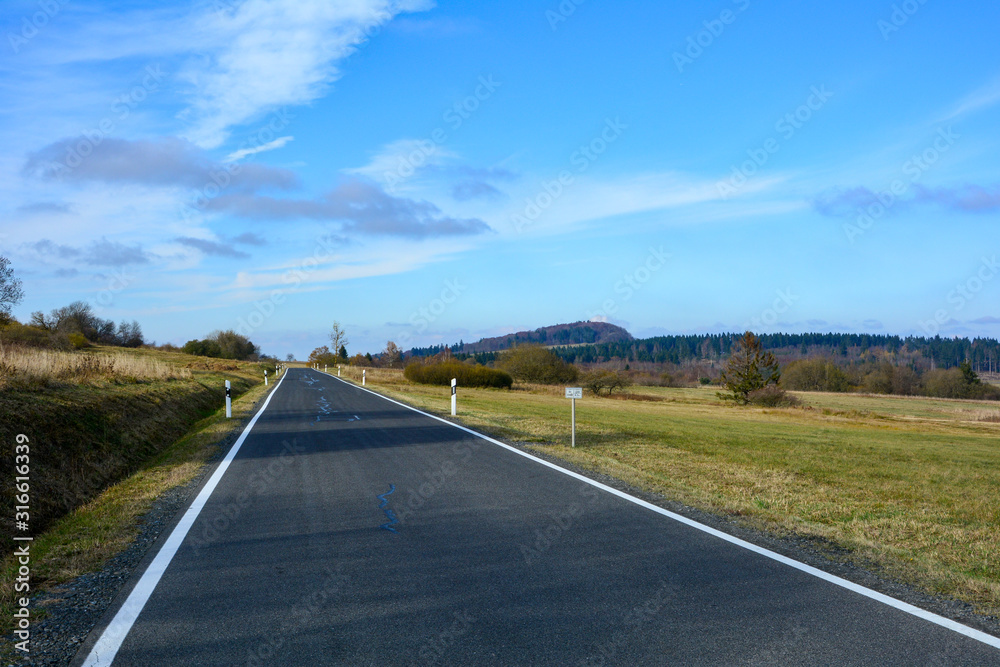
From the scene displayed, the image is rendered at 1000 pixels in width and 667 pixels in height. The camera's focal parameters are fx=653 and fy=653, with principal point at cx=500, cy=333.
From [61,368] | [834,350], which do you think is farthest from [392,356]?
[834,350]

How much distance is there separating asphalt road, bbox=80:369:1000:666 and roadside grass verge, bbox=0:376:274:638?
0.70 meters

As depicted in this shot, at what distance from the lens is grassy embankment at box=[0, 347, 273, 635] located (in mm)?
6043

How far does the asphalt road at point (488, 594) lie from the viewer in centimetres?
370

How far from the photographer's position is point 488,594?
4.59 m

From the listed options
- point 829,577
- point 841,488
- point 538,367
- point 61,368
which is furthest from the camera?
point 538,367

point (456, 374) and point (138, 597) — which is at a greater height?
point (456, 374)

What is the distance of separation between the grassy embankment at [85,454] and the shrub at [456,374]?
139ft

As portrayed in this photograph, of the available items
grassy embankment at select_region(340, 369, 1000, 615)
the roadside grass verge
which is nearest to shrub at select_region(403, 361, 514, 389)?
grassy embankment at select_region(340, 369, 1000, 615)

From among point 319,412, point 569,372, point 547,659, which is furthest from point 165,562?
point 569,372

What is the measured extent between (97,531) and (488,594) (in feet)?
14.7

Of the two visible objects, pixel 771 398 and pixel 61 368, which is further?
pixel 771 398

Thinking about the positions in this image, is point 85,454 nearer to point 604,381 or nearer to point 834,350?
point 604,381

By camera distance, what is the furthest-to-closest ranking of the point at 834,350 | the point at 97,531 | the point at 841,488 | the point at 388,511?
the point at 834,350 < the point at 841,488 < the point at 388,511 < the point at 97,531

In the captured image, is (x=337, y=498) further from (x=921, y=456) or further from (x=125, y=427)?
(x=921, y=456)
